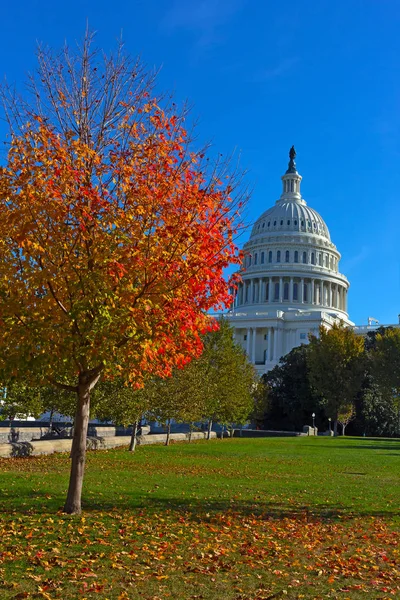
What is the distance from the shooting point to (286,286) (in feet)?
490

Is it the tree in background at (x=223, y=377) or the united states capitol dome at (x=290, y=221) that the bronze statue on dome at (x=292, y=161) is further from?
the tree in background at (x=223, y=377)

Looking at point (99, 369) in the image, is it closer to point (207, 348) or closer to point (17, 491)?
point (17, 491)

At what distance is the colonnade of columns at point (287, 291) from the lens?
148 m

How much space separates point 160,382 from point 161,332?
29078 millimetres

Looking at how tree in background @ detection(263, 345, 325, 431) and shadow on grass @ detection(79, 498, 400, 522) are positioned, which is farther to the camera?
tree in background @ detection(263, 345, 325, 431)

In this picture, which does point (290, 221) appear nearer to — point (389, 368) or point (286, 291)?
point (286, 291)

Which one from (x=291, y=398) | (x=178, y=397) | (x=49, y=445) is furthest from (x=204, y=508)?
(x=291, y=398)

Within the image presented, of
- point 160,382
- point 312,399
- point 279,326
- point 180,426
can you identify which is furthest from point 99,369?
point 279,326

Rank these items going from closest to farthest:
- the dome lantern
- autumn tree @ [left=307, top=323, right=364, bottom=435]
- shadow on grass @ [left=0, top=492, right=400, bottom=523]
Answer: shadow on grass @ [left=0, top=492, right=400, bottom=523] < autumn tree @ [left=307, top=323, right=364, bottom=435] < the dome lantern

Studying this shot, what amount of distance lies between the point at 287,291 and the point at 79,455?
137m

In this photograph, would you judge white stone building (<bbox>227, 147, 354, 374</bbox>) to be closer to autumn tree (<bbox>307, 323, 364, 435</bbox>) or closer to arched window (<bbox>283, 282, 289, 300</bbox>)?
arched window (<bbox>283, 282, 289, 300</bbox>)

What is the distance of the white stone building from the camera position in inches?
5344

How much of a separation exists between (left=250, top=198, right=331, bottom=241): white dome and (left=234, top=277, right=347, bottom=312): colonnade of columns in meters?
11.9

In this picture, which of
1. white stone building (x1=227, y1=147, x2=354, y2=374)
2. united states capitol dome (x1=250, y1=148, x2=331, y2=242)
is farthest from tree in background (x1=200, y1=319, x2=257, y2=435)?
united states capitol dome (x1=250, y1=148, x2=331, y2=242)
